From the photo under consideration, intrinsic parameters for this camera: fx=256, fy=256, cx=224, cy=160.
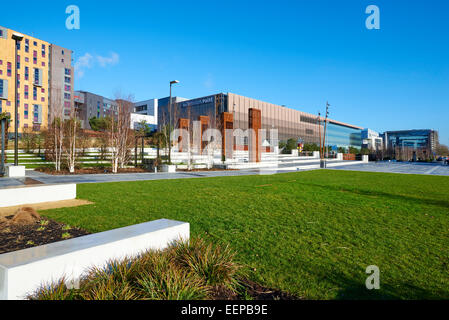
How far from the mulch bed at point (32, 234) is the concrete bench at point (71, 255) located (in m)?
1.17

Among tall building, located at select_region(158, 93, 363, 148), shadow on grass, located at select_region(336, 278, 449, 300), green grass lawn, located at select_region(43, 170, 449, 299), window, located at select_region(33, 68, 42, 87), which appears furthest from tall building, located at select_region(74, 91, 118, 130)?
shadow on grass, located at select_region(336, 278, 449, 300)

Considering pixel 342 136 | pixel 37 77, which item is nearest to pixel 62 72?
pixel 37 77

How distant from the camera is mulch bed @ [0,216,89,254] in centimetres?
387

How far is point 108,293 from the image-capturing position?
2529 mm

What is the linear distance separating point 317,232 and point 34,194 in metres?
8.32

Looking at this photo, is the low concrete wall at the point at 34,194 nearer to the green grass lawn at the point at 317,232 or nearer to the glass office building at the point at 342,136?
the green grass lawn at the point at 317,232

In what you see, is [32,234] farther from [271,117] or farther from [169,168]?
[271,117]

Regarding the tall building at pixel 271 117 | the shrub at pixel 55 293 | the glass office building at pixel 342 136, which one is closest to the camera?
the shrub at pixel 55 293

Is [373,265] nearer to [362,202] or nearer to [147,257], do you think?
[147,257]

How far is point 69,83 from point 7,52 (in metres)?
16.4

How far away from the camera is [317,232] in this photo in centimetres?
529

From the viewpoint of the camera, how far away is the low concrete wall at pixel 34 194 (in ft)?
24.4

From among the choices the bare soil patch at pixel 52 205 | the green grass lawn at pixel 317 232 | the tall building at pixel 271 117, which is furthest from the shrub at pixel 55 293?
the tall building at pixel 271 117

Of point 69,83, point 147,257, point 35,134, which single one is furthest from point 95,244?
point 69,83
